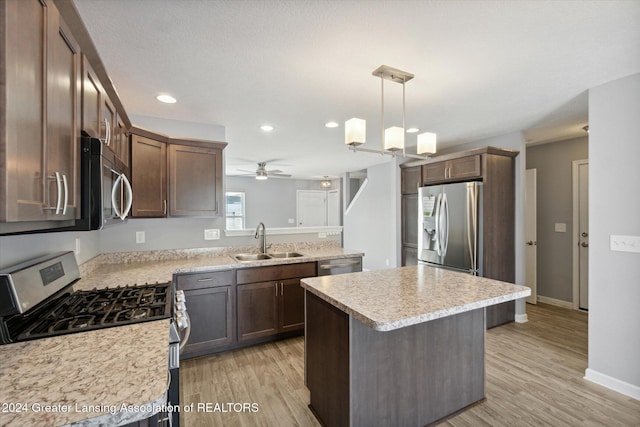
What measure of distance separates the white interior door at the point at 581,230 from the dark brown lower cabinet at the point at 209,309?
182 inches

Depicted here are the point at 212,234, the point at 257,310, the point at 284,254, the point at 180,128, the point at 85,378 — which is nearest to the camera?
the point at 85,378

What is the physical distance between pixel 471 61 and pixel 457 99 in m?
0.71

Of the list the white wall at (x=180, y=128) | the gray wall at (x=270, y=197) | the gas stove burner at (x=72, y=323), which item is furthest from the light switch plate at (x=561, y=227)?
the gray wall at (x=270, y=197)

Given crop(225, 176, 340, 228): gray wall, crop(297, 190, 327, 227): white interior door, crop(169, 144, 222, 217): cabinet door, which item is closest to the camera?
crop(169, 144, 222, 217): cabinet door

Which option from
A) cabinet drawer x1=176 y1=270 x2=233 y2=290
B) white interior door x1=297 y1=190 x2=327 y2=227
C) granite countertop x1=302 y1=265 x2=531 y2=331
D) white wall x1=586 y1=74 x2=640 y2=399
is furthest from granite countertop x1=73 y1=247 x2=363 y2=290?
white interior door x1=297 y1=190 x2=327 y2=227

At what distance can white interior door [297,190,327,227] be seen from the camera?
927 cm

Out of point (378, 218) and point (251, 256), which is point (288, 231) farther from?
point (378, 218)

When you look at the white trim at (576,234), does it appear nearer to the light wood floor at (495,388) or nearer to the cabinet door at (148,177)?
the light wood floor at (495,388)

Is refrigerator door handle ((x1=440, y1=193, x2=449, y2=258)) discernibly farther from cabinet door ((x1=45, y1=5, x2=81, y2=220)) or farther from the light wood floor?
cabinet door ((x1=45, y1=5, x2=81, y2=220))

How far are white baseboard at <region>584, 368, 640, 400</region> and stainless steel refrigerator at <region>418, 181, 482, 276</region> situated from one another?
1.24m

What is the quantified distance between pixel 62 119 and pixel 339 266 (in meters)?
2.77

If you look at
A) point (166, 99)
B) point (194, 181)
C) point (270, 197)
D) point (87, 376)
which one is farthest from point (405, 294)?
point (270, 197)

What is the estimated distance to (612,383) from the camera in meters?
2.32

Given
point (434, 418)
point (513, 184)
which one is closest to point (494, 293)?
point (434, 418)
